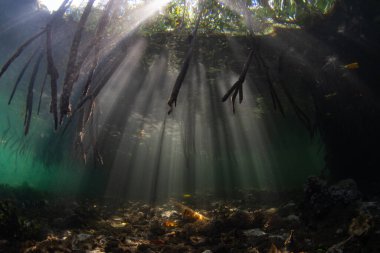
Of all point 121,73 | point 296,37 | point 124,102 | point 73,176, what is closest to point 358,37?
point 296,37

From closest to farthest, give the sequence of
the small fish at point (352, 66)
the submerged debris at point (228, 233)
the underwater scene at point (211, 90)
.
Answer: the underwater scene at point (211, 90) < the submerged debris at point (228, 233) < the small fish at point (352, 66)

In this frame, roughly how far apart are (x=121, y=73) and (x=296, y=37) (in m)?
8.69

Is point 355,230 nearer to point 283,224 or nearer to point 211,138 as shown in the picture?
point 283,224

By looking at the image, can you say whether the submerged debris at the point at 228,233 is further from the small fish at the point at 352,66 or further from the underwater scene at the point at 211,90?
the small fish at the point at 352,66

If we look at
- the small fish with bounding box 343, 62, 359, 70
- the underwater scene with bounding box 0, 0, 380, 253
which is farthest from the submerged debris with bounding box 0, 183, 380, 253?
the small fish with bounding box 343, 62, 359, 70

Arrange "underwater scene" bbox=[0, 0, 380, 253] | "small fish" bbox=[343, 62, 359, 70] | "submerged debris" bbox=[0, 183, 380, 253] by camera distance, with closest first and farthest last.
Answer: "underwater scene" bbox=[0, 0, 380, 253] < "submerged debris" bbox=[0, 183, 380, 253] < "small fish" bbox=[343, 62, 359, 70]

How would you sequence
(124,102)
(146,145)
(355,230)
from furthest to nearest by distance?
(146,145) < (124,102) < (355,230)

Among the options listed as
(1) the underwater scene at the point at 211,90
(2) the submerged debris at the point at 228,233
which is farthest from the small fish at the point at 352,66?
(2) the submerged debris at the point at 228,233

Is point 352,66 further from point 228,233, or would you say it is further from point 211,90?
point 211,90

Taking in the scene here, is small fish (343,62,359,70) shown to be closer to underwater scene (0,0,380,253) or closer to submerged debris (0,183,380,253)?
underwater scene (0,0,380,253)

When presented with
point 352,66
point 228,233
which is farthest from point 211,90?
point 228,233

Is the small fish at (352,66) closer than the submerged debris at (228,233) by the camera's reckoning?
No

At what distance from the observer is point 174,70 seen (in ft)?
44.2

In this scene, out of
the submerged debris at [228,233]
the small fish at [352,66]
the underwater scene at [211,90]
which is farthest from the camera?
the small fish at [352,66]
